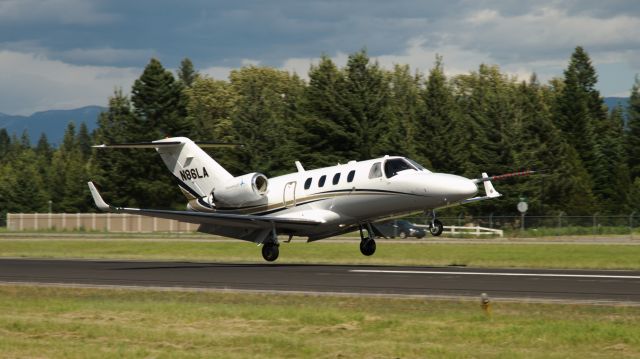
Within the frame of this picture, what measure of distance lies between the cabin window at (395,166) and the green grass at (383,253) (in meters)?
4.57

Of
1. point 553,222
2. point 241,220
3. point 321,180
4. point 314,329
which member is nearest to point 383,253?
point 321,180

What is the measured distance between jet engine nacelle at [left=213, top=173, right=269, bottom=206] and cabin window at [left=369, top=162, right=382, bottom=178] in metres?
5.02

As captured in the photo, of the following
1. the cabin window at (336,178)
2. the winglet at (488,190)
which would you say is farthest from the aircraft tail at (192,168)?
the winglet at (488,190)

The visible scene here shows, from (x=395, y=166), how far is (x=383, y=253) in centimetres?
963

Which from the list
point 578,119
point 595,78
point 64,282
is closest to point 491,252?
point 64,282

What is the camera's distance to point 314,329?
15.2 meters

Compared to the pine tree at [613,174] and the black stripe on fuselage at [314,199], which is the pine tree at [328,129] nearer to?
the pine tree at [613,174]

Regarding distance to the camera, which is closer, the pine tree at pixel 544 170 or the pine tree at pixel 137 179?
the pine tree at pixel 544 170

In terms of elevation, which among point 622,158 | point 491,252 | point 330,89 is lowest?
point 491,252

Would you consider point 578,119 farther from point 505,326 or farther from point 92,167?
point 505,326

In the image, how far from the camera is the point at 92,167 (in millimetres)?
103000

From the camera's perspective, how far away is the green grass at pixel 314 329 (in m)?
13.1

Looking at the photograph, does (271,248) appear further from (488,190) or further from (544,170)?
(544,170)

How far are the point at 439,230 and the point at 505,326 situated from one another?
12685 millimetres
